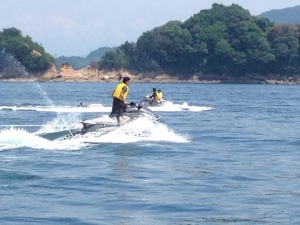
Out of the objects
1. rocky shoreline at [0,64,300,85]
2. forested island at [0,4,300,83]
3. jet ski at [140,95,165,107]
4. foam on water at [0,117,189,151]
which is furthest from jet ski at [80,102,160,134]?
rocky shoreline at [0,64,300,85]

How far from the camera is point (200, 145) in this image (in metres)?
20.6

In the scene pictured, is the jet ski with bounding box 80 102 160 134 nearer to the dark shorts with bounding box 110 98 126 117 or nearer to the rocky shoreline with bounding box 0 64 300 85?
the dark shorts with bounding box 110 98 126 117

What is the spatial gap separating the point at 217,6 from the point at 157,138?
103802 millimetres

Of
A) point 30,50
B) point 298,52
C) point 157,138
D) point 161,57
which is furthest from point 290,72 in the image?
point 157,138

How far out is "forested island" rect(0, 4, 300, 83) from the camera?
108m

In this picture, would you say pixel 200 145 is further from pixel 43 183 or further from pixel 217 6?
pixel 217 6

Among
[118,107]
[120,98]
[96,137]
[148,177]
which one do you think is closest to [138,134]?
[118,107]

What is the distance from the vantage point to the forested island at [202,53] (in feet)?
355

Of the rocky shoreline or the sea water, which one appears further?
the rocky shoreline

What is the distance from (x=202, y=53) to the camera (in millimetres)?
110938

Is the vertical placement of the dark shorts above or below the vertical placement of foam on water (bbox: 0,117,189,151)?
above

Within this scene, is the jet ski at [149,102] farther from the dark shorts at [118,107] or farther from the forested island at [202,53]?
the forested island at [202,53]

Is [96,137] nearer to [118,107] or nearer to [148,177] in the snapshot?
[118,107]

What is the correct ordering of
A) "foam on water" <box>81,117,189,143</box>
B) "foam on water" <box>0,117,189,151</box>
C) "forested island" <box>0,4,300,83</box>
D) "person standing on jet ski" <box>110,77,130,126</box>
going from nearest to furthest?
1. "foam on water" <box>0,117,189,151</box>
2. "foam on water" <box>81,117,189,143</box>
3. "person standing on jet ski" <box>110,77,130,126</box>
4. "forested island" <box>0,4,300,83</box>
